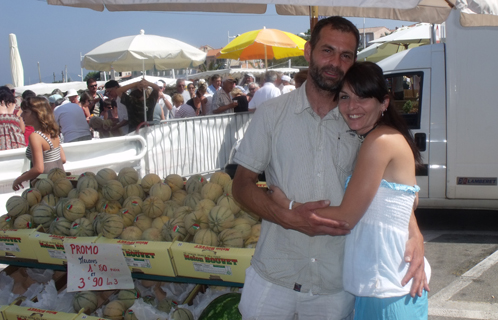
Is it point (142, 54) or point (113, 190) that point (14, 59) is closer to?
point (142, 54)

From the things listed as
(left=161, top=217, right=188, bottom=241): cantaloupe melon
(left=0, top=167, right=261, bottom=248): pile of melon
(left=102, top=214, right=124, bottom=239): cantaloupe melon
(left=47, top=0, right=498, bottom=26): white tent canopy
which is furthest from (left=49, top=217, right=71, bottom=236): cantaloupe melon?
(left=47, top=0, right=498, bottom=26): white tent canopy

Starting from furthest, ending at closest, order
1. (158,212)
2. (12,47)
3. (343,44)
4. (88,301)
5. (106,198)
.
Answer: (12,47) < (106,198) < (158,212) < (88,301) < (343,44)

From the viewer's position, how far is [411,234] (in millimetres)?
2203

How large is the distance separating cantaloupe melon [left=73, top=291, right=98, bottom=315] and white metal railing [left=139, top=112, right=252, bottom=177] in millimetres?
4625

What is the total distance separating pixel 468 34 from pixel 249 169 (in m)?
4.83

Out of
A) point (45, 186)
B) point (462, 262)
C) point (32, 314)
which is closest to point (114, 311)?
point (32, 314)

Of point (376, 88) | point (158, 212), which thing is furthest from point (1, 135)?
point (376, 88)

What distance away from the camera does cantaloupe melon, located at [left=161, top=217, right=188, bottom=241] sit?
140 inches

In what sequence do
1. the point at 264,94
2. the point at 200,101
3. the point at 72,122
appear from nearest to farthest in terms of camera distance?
1. the point at 72,122
2. the point at 264,94
3. the point at 200,101

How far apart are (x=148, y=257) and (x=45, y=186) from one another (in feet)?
5.97

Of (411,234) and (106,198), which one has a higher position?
(411,234)

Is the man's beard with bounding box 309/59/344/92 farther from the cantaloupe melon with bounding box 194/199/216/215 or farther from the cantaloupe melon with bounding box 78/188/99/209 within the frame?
the cantaloupe melon with bounding box 78/188/99/209

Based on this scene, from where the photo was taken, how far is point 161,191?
4.22 meters

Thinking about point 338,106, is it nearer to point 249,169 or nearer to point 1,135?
point 249,169
